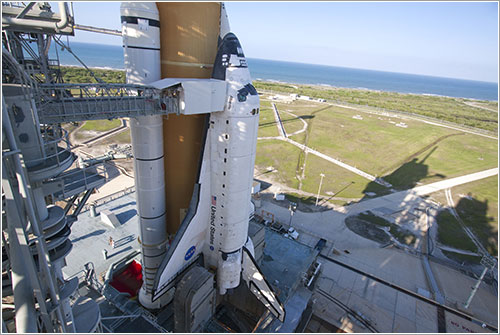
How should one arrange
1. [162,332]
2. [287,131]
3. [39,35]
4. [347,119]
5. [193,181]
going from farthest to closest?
[347,119] < [287,131] < [193,181] < [162,332] < [39,35]

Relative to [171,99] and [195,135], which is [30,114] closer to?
[171,99]

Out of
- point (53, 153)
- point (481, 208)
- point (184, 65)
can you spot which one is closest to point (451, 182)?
point (481, 208)

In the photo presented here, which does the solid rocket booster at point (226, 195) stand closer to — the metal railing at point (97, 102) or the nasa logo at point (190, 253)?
the nasa logo at point (190, 253)

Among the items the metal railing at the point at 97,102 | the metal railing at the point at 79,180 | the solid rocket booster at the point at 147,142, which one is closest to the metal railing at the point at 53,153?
the metal railing at the point at 97,102

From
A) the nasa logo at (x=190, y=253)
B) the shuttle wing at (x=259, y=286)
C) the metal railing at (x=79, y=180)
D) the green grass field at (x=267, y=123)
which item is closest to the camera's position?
the metal railing at (x=79, y=180)

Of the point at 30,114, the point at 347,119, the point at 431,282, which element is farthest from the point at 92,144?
the point at 347,119

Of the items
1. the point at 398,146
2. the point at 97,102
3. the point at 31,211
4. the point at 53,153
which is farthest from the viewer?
the point at 398,146

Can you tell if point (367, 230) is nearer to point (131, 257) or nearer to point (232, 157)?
point (232, 157)
